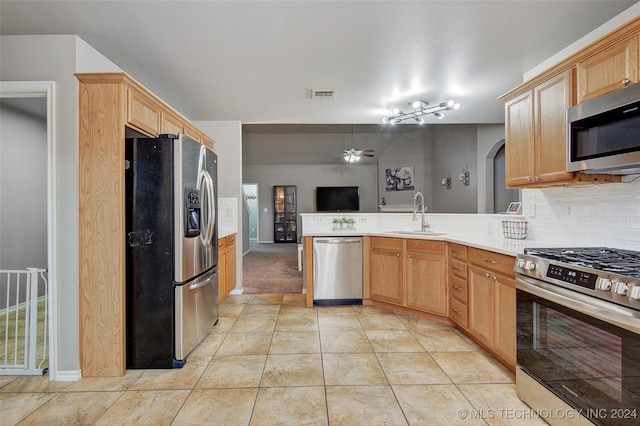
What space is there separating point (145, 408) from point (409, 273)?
2423mm

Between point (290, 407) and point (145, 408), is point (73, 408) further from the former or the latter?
point (290, 407)

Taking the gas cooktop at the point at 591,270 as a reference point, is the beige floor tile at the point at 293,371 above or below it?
below

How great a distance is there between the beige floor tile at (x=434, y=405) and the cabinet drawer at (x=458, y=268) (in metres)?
0.96

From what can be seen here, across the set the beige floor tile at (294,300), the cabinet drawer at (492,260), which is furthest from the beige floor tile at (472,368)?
the beige floor tile at (294,300)

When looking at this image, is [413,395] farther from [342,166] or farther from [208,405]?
[342,166]

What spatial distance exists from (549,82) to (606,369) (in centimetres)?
179

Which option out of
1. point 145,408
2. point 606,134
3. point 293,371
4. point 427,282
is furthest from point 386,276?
point 145,408

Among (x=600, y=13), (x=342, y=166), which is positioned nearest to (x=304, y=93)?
(x=600, y=13)

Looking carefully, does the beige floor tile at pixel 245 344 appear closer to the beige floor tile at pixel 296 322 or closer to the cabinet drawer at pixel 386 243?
the beige floor tile at pixel 296 322

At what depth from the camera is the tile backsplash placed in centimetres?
185

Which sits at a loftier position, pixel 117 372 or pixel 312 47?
pixel 312 47

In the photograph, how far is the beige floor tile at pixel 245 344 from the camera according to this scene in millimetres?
2338

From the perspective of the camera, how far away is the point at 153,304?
6.90ft

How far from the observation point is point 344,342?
2.49 metres
